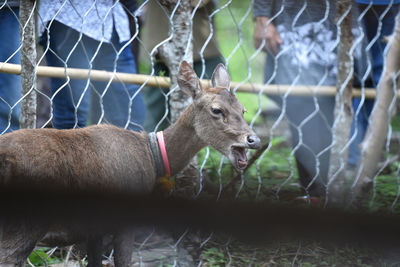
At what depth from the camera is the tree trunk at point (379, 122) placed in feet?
8.36

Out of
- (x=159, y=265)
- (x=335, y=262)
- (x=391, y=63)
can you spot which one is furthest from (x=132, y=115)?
(x=391, y=63)

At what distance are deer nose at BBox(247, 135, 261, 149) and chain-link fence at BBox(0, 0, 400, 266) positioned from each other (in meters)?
0.17

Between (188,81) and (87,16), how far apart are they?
597mm

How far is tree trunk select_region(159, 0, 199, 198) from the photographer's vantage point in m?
2.09

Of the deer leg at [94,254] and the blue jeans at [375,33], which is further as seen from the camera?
the blue jeans at [375,33]

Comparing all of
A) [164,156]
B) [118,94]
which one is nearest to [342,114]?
[164,156]

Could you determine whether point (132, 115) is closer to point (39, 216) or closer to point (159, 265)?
point (159, 265)

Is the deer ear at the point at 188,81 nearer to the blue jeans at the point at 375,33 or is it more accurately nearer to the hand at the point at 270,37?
the hand at the point at 270,37

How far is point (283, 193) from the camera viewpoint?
266cm

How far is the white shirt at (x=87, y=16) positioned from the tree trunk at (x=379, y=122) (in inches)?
51.8

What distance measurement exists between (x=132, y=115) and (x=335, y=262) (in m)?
1.16

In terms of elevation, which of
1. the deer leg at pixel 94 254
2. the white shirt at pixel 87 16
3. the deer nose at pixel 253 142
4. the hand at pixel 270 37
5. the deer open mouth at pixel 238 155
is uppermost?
the white shirt at pixel 87 16

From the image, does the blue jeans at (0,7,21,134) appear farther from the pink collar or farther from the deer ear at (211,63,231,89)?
the deer ear at (211,63,231,89)

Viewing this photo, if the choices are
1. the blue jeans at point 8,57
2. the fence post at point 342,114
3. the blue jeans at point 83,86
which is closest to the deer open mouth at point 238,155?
the blue jeans at point 83,86
